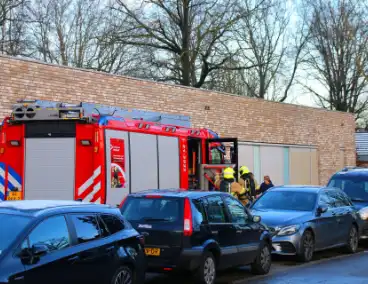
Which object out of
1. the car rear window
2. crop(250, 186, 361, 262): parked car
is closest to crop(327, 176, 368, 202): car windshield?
crop(250, 186, 361, 262): parked car

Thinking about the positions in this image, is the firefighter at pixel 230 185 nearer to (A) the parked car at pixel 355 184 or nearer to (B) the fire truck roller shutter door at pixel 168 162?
(B) the fire truck roller shutter door at pixel 168 162

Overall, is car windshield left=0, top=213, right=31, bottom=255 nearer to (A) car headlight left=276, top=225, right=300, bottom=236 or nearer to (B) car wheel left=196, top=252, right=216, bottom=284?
(B) car wheel left=196, top=252, right=216, bottom=284

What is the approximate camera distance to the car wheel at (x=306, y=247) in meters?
14.1

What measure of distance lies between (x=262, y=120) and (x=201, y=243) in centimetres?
2084

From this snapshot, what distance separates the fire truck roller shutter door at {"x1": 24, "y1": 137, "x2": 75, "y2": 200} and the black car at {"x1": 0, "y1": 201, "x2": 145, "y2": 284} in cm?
471

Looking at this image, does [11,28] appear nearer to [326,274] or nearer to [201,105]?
[201,105]

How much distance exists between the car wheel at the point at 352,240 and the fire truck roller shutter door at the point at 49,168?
6.95 metres

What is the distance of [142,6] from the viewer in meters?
→ 42.8

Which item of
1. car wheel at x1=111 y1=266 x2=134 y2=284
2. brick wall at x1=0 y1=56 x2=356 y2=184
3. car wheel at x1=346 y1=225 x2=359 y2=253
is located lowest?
car wheel at x1=346 y1=225 x2=359 y2=253

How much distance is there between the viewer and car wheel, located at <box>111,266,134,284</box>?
8.61 metres

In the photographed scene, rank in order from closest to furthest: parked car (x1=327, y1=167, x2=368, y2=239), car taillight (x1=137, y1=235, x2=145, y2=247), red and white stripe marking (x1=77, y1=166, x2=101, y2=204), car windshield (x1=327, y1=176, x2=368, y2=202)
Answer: car taillight (x1=137, y1=235, x2=145, y2=247)
red and white stripe marking (x1=77, y1=166, x2=101, y2=204)
parked car (x1=327, y1=167, x2=368, y2=239)
car windshield (x1=327, y1=176, x2=368, y2=202)

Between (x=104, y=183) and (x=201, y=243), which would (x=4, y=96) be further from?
(x=201, y=243)

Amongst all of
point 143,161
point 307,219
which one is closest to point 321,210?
point 307,219

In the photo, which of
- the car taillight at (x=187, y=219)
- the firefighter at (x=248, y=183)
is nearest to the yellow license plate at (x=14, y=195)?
the car taillight at (x=187, y=219)
